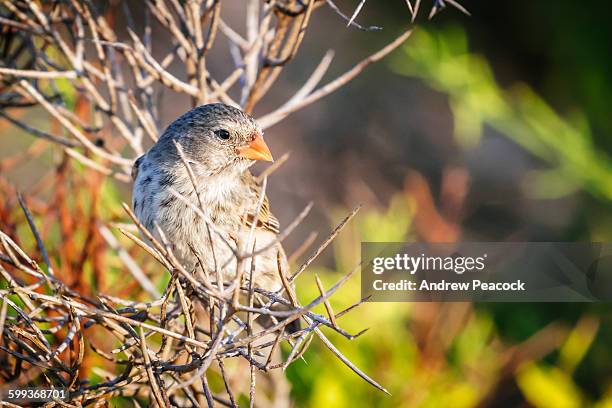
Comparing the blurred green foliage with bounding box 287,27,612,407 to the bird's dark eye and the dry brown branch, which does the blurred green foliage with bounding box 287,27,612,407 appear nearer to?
the dry brown branch

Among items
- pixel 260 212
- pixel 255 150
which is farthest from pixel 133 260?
pixel 255 150

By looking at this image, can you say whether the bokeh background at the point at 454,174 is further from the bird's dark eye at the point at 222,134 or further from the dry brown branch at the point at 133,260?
the bird's dark eye at the point at 222,134

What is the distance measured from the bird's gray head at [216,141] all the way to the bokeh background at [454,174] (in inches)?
24.8

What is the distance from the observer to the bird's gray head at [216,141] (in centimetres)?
282

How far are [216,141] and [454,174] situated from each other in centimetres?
322

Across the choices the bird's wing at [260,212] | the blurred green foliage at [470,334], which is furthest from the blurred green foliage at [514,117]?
the bird's wing at [260,212]

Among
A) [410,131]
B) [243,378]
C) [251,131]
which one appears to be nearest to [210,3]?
[251,131]

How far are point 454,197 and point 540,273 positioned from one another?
993mm

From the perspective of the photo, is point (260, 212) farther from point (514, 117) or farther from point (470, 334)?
point (514, 117)

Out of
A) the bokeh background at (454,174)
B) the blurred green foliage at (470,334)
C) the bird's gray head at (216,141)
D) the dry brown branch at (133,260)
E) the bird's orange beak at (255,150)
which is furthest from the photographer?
the bokeh background at (454,174)

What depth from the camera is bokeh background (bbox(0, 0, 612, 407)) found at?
362cm

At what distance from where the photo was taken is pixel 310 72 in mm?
6938

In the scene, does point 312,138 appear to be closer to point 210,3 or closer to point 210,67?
point 210,67

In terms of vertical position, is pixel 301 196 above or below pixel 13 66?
below
